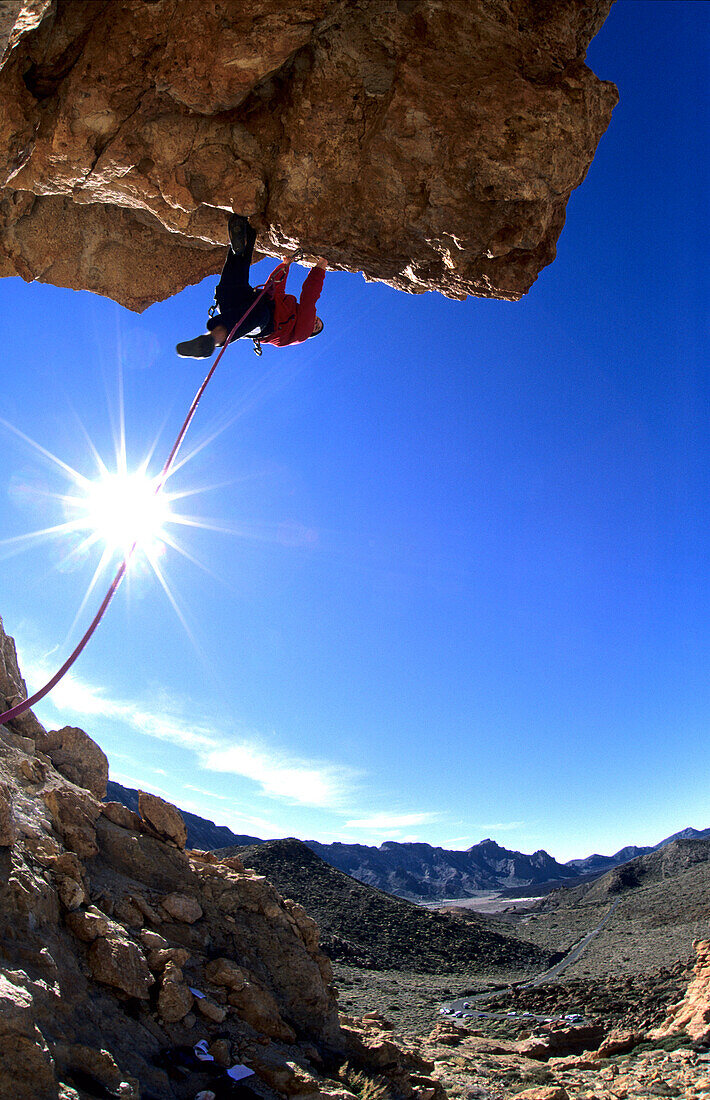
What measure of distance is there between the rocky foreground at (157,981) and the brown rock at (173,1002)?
0.01 m

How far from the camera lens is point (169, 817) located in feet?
27.3

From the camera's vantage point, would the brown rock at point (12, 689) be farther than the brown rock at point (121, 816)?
Yes

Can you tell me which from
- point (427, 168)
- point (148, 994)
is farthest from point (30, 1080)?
point (427, 168)

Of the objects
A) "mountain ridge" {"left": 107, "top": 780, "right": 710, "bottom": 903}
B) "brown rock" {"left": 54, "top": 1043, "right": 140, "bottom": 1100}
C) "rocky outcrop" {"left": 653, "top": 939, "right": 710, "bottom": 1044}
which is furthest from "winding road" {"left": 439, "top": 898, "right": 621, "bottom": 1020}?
"mountain ridge" {"left": 107, "top": 780, "right": 710, "bottom": 903}

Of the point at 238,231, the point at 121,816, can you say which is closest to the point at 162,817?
the point at 121,816

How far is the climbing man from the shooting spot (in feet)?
18.2

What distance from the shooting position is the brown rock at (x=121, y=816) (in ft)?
25.1

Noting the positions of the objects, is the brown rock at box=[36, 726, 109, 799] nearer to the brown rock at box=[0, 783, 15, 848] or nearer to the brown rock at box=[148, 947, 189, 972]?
the brown rock at box=[148, 947, 189, 972]

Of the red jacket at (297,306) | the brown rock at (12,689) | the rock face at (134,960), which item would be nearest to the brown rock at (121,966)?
the rock face at (134,960)

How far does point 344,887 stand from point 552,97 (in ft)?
Result: 131

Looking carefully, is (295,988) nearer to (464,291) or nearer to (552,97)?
(464,291)

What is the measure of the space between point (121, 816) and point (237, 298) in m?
7.12

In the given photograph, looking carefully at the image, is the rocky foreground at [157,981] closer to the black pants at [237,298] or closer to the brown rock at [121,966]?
the brown rock at [121,966]

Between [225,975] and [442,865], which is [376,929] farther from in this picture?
[442,865]
